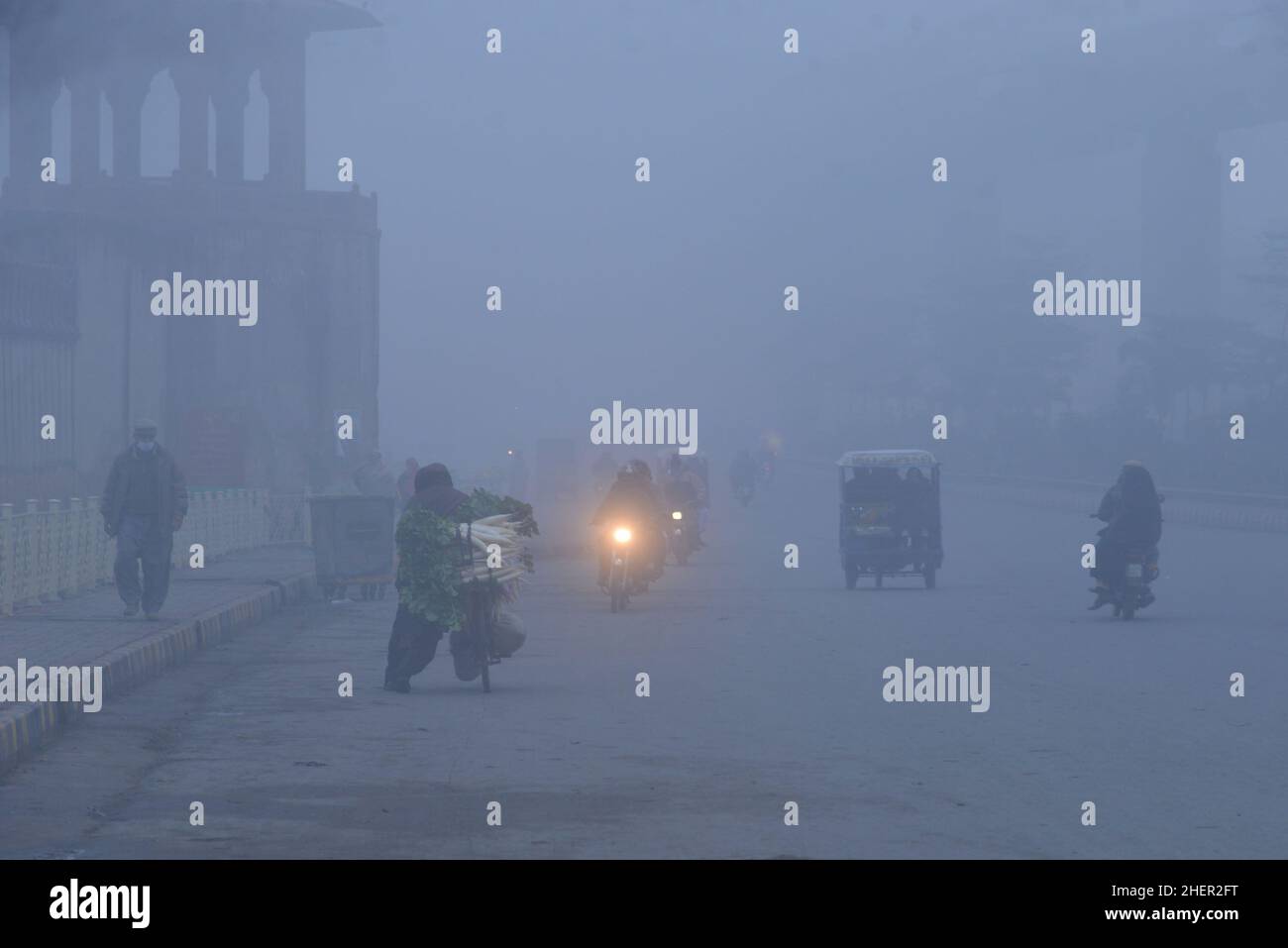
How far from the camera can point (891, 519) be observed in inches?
1038

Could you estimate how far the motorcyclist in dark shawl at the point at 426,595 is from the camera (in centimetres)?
1512

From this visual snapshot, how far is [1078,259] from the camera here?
295 feet

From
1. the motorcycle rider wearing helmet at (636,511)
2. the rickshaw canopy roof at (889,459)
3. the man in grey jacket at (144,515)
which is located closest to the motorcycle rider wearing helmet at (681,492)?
the rickshaw canopy roof at (889,459)

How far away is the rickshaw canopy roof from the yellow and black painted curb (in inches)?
284

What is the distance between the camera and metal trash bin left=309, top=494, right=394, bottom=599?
2484cm

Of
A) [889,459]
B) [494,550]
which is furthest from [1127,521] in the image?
[494,550]

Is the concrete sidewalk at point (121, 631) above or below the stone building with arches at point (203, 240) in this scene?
below

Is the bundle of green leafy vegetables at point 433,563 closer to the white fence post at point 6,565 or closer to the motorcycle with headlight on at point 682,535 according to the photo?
the white fence post at point 6,565

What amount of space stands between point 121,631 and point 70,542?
202 inches

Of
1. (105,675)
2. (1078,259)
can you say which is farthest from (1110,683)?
(1078,259)

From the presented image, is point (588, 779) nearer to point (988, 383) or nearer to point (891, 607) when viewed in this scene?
point (891, 607)

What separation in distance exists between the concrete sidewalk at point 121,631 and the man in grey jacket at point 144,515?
1.00 ft

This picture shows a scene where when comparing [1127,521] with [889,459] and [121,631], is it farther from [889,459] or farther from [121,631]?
[121,631]
